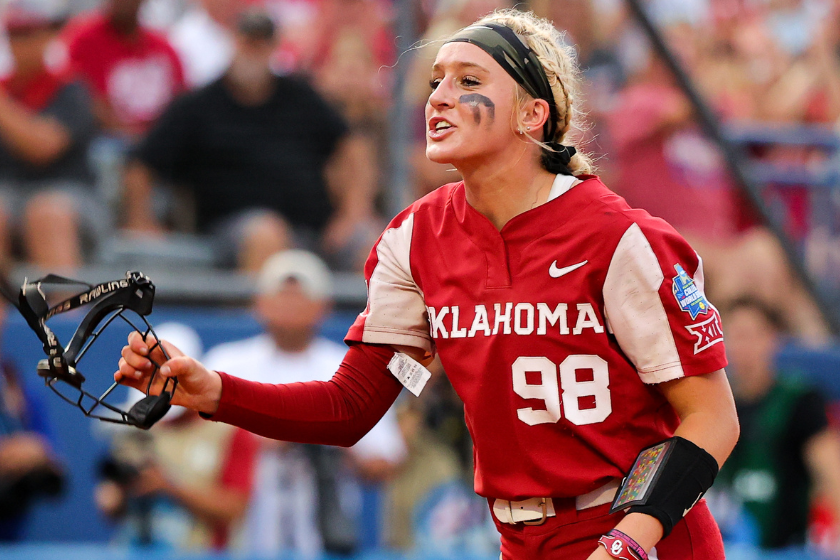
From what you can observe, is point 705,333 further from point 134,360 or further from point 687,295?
point 134,360

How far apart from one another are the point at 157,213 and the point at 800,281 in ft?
13.0

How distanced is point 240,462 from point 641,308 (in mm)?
3287

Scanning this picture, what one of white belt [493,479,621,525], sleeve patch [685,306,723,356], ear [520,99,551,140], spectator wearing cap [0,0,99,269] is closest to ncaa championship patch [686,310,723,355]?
sleeve patch [685,306,723,356]

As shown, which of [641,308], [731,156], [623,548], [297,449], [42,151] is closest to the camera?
[623,548]

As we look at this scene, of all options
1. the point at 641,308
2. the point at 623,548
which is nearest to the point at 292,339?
the point at 641,308

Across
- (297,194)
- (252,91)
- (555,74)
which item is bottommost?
(555,74)

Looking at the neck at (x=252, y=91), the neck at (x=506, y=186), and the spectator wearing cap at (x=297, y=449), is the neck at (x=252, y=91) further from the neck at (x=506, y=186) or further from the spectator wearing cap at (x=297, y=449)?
the neck at (x=506, y=186)

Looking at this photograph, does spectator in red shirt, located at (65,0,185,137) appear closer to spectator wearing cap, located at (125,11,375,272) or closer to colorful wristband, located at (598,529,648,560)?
spectator wearing cap, located at (125,11,375,272)

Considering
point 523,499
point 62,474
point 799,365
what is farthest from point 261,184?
point 523,499

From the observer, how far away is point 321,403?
262cm

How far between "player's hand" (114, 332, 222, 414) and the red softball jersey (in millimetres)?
530

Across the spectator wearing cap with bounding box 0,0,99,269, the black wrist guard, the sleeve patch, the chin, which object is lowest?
the black wrist guard

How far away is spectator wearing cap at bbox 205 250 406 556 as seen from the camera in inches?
203

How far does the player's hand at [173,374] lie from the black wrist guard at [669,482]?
0.89m
